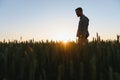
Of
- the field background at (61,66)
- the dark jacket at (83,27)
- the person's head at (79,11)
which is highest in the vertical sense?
the person's head at (79,11)

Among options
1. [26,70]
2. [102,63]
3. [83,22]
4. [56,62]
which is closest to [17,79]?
[26,70]

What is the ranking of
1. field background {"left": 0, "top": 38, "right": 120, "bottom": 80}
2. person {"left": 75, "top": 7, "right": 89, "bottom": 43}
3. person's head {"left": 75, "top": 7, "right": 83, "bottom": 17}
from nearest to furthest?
field background {"left": 0, "top": 38, "right": 120, "bottom": 80}, person's head {"left": 75, "top": 7, "right": 83, "bottom": 17}, person {"left": 75, "top": 7, "right": 89, "bottom": 43}

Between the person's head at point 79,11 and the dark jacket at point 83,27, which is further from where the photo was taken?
the dark jacket at point 83,27

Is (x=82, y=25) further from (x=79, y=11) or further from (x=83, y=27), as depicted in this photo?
(x=79, y=11)

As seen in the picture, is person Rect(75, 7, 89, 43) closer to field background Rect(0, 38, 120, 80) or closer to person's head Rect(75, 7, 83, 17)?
person's head Rect(75, 7, 83, 17)

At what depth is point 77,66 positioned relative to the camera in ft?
9.59

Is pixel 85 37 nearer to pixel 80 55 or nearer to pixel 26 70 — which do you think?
pixel 80 55

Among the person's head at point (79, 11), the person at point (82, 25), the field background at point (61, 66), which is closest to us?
the field background at point (61, 66)

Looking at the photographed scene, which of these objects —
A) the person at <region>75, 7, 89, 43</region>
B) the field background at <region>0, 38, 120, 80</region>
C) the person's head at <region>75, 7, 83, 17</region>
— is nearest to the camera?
the field background at <region>0, 38, 120, 80</region>

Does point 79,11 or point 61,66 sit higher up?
point 79,11

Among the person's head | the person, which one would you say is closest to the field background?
the person's head

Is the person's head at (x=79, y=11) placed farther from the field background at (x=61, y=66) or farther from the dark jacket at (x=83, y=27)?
the field background at (x=61, y=66)

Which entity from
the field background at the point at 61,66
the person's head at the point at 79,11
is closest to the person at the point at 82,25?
the person's head at the point at 79,11

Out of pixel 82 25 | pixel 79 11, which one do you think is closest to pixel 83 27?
pixel 82 25
